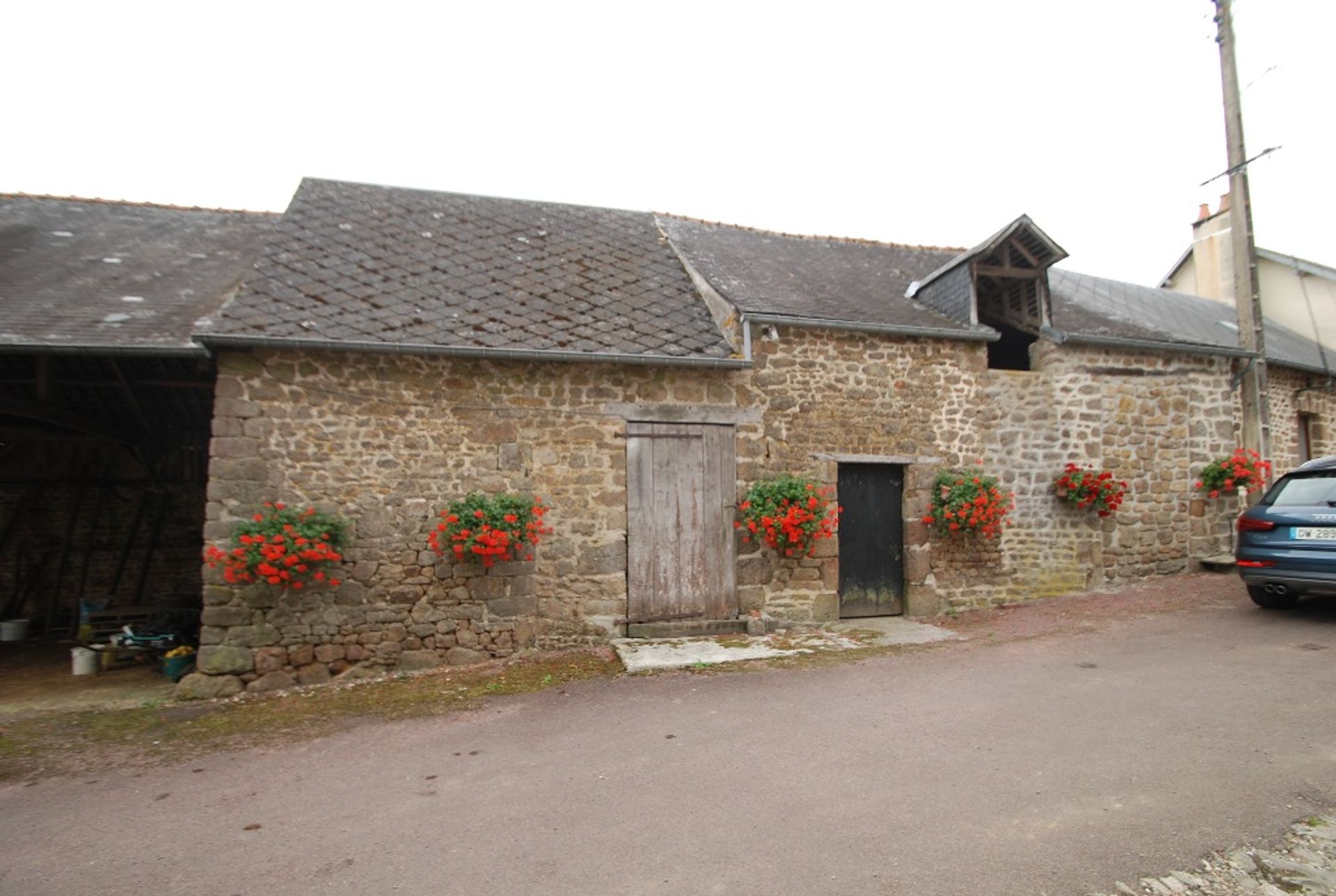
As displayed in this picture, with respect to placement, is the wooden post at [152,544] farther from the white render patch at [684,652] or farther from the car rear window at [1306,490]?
the car rear window at [1306,490]

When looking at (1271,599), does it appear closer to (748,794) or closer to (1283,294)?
(748,794)

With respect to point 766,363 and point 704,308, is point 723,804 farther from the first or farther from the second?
point 704,308

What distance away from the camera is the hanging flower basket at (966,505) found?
7648 millimetres

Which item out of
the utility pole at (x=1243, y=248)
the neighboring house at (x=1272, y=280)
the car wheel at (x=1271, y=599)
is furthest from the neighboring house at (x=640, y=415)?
the neighboring house at (x=1272, y=280)

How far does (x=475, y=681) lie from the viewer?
595 centimetres

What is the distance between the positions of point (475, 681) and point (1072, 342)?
7709 millimetres

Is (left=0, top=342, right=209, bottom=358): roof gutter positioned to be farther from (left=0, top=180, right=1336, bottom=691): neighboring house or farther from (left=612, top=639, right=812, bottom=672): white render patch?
(left=612, top=639, right=812, bottom=672): white render patch

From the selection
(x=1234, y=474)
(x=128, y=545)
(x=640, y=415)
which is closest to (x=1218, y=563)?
(x=1234, y=474)

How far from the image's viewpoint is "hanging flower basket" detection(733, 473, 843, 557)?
7027mm

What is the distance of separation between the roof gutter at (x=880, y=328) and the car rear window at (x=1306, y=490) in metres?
2.99

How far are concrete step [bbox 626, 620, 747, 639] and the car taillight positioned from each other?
4851 millimetres

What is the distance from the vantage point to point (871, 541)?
7938 mm

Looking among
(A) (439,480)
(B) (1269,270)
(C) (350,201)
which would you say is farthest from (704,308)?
(B) (1269,270)

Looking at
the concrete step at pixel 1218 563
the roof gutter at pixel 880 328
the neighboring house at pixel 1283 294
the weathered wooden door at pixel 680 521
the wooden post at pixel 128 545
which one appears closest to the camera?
the weathered wooden door at pixel 680 521
